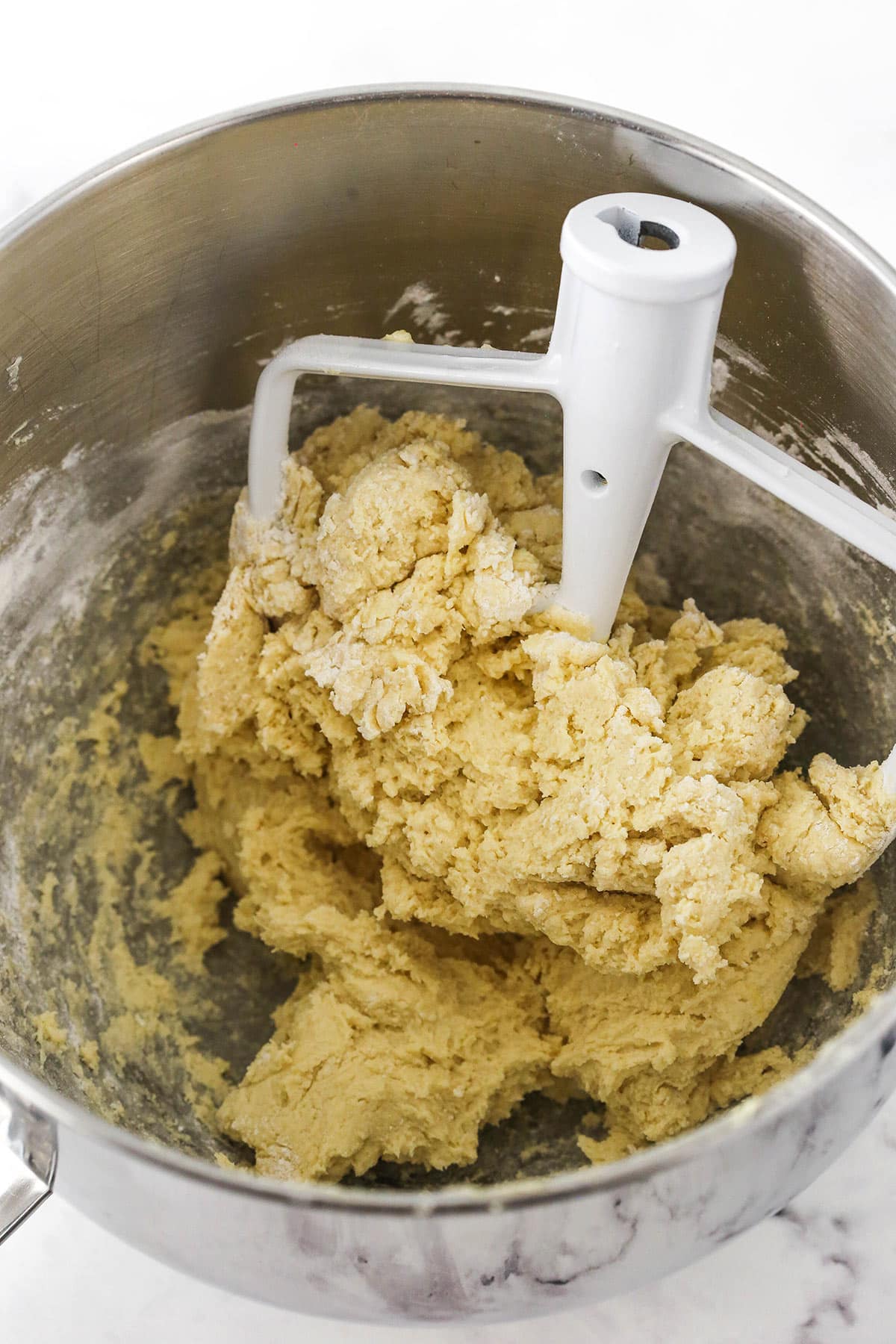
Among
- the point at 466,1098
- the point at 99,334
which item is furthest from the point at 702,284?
the point at 466,1098

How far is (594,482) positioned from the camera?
1.00m

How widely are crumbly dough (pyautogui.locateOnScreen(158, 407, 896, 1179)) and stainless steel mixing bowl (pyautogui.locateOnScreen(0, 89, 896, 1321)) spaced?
8 cm

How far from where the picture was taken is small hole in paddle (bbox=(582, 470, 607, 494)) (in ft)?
3.26

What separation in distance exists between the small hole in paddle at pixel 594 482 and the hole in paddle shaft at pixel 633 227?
18 centimetres

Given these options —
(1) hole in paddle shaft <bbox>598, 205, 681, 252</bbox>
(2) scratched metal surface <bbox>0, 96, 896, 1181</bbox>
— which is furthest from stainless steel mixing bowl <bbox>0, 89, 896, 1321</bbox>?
(1) hole in paddle shaft <bbox>598, 205, 681, 252</bbox>

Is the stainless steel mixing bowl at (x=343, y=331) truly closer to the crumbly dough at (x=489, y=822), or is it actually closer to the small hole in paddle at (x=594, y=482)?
the crumbly dough at (x=489, y=822)

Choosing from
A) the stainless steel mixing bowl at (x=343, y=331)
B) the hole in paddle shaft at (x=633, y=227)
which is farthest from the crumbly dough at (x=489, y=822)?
the hole in paddle shaft at (x=633, y=227)

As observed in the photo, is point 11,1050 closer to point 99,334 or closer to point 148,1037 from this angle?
point 148,1037

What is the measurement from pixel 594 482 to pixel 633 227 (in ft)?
0.65

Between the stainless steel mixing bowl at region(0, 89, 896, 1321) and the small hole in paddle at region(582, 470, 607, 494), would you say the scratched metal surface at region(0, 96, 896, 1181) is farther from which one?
the small hole in paddle at region(582, 470, 607, 494)

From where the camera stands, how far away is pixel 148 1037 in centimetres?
115

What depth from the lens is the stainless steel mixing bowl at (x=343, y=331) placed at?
1.02 metres

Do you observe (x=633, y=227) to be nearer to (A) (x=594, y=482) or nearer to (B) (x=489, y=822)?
(A) (x=594, y=482)

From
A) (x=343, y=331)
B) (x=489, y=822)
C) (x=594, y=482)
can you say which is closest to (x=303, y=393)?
(x=343, y=331)
